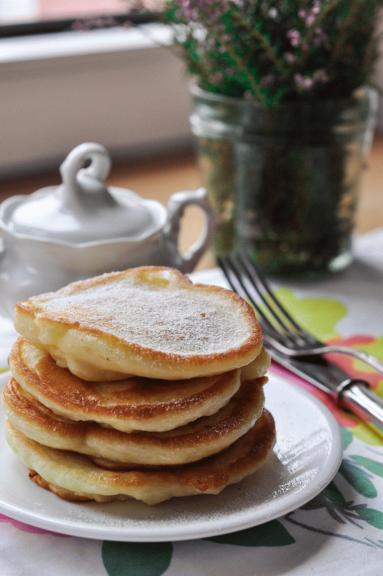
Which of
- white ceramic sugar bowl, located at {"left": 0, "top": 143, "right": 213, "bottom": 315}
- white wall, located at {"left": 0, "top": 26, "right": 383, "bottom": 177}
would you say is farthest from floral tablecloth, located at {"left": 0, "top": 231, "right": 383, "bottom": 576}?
white wall, located at {"left": 0, "top": 26, "right": 383, "bottom": 177}

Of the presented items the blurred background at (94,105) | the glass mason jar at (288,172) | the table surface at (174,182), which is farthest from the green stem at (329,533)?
the blurred background at (94,105)

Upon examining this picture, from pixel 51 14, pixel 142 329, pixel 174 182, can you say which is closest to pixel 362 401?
pixel 142 329

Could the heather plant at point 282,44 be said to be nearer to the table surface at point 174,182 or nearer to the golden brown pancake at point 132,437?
the table surface at point 174,182

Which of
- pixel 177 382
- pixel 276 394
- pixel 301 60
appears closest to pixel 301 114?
pixel 301 60

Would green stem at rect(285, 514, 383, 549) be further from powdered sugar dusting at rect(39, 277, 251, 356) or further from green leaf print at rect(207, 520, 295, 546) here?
powdered sugar dusting at rect(39, 277, 251, 356)

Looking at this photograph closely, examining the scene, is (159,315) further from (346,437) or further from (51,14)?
(51,14)
